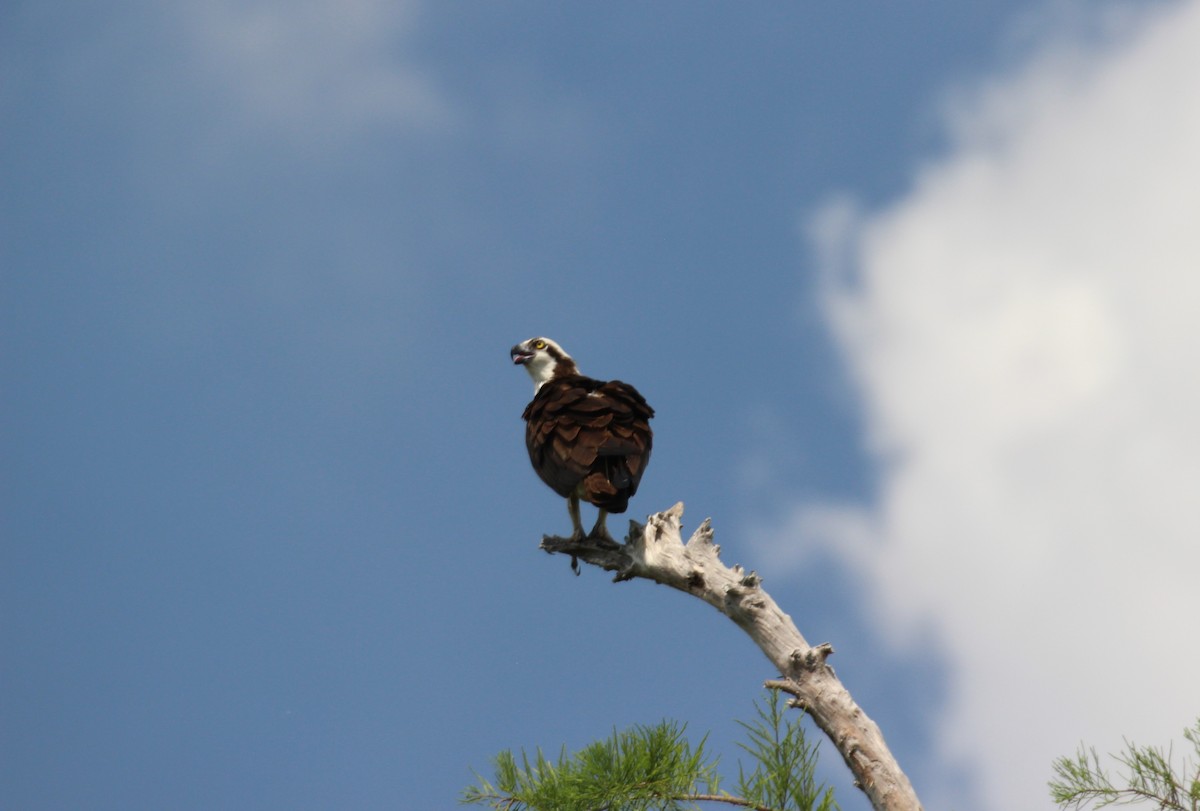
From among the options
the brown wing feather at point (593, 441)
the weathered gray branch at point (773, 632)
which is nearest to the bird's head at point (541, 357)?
the brown wing feather at point (593, 441)

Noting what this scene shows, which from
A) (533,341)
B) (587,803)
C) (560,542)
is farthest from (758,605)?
(533,341)

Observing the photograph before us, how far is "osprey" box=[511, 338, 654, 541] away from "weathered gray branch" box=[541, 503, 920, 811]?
0.27m

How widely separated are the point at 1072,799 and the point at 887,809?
31.7 inches

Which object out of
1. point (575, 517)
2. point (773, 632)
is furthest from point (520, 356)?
point (773, 632)

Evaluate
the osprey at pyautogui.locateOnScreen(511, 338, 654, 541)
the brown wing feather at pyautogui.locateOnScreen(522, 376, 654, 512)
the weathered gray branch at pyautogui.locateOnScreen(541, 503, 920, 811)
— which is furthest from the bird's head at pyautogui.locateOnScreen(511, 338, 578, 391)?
the weathered gray branch at pyautogui.locateOnScreen(541, 503, 920, 811)

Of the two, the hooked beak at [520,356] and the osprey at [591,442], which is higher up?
the hooked beak at [520,356]

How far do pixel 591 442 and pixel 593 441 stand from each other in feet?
0.04

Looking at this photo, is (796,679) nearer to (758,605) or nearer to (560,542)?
(758,605)

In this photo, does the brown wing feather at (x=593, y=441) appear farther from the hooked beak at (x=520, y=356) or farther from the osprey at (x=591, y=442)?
the hooked beak at (x=520, y=356)

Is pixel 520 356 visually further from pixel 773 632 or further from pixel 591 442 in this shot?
pixel 773 632

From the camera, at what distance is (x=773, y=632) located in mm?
4695

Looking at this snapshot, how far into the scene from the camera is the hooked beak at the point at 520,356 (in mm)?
8977

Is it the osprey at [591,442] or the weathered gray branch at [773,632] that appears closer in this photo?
the weathered gray branch at [773,632]

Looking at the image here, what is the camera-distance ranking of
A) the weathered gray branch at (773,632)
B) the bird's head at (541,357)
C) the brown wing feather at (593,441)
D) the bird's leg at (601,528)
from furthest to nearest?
the bird's head at (541,357) < the bird's leg at (601,528) < the brown wing feather at (593,441) < the weathered gray branch at (773,632)
